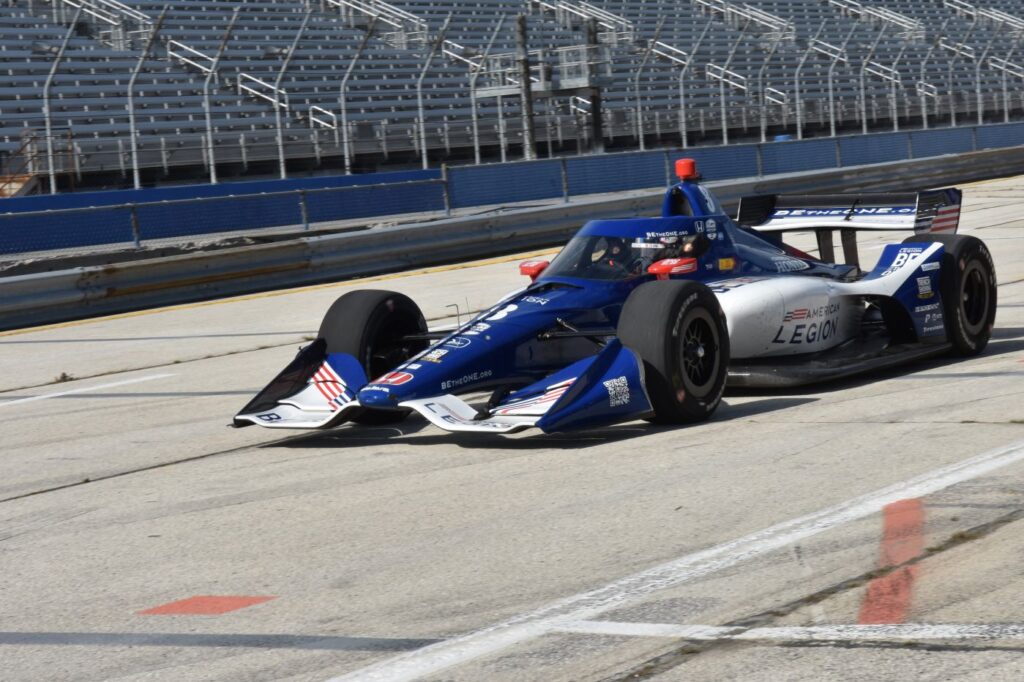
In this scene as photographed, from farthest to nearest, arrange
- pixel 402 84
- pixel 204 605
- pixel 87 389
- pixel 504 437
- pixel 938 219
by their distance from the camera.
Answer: pixel 402 84, pixel 87 389, pixel 938 219, pixel 504 437, pixel 204 605

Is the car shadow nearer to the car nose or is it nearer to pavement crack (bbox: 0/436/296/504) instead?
pavement crack (bbox: 0/436/296/504)

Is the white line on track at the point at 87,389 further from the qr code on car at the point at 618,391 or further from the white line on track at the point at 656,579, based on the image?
the white line on track at the point at 656,579

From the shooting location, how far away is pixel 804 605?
4328mm

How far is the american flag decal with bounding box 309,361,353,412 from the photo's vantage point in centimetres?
787

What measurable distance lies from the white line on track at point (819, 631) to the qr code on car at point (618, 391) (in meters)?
3.06

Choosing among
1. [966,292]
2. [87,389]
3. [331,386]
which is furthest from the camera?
[87,389]

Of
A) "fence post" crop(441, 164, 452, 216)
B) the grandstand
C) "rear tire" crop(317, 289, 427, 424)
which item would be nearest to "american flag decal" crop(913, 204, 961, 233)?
"rear tire" crop(317, 289, 427, 424)

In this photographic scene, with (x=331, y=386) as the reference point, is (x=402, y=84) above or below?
above

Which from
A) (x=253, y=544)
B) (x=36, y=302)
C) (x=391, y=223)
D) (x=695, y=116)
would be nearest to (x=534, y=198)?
(x=391, y=223)

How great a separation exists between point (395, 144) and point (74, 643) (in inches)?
1123

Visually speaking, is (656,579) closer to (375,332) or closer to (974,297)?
(375,332)

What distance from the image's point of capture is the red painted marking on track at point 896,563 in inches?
165

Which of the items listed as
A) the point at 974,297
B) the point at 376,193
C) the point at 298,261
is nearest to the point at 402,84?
the point at 376,193

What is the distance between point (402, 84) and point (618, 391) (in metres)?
30.4
